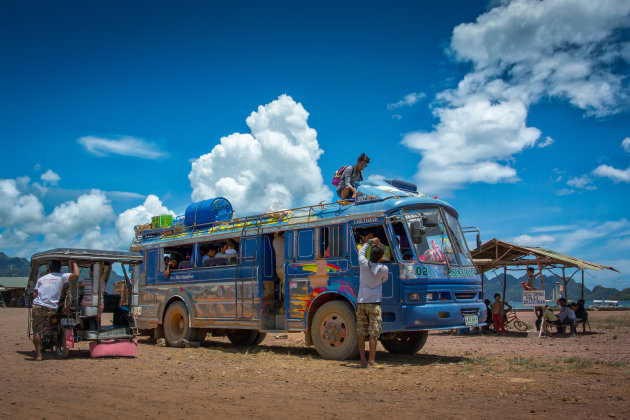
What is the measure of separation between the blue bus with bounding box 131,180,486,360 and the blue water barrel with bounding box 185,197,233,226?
281mm

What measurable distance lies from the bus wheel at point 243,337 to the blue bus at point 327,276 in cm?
3

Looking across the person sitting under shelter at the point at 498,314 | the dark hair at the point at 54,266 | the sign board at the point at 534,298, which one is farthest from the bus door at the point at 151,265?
the sign board at the point at 534,298

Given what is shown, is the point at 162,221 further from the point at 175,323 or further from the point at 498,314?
the point at 498,314

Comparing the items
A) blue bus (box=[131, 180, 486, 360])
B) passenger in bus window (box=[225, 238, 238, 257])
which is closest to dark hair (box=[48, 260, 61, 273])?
blue bus (box=[131, 180, 486, 360])

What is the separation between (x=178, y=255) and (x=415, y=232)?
302 inches

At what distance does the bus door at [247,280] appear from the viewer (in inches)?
472

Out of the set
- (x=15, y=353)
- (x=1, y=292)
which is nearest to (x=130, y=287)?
(x=15, y=353)

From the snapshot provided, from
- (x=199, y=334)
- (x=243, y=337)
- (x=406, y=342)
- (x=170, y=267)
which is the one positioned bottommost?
(x=243, y=337)

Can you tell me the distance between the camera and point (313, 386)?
720 cm

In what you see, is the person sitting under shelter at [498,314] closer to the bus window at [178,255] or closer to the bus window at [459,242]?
the bus window at [459,242]

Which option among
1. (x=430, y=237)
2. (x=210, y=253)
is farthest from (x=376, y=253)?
(x=210, y=253)

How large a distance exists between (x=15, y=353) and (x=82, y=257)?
2.85m

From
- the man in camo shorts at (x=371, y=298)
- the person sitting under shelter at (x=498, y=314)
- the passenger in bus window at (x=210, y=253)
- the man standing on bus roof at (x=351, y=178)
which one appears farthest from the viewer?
the person sitting under shelter at (x=498, y=314)

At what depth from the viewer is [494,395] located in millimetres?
6355
